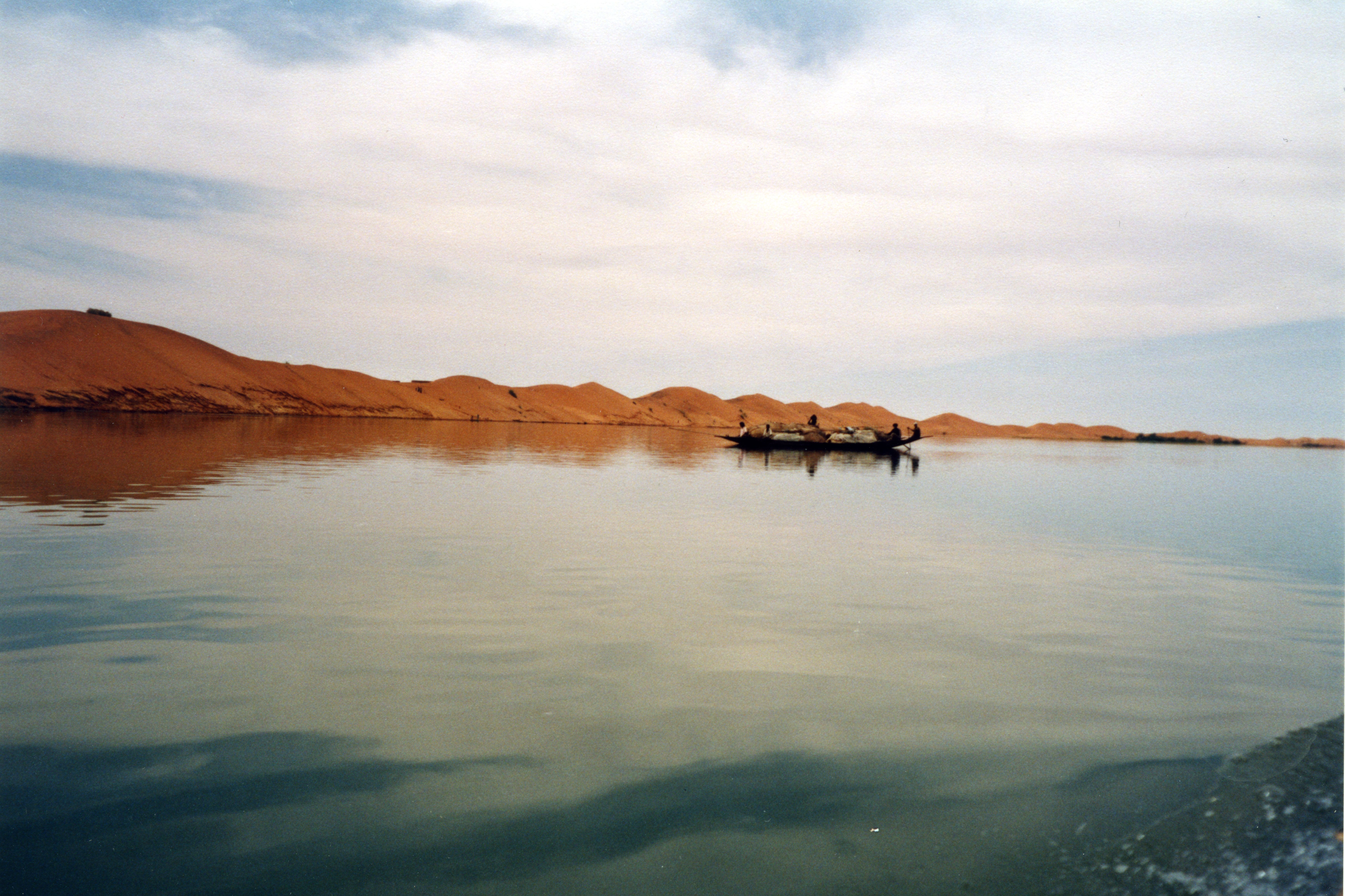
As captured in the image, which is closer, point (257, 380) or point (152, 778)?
point (152, 778)

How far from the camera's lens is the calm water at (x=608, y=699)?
400cm

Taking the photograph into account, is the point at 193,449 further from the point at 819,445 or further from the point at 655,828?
the point at 819,445

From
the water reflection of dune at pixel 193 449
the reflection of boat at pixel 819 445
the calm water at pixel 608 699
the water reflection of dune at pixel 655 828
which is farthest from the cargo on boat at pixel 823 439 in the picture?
the water reflection of dune at pixel 655 828

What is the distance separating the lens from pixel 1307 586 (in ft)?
42.7

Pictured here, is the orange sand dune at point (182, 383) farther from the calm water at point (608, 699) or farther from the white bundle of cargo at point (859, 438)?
the calm water at point (608, 699)

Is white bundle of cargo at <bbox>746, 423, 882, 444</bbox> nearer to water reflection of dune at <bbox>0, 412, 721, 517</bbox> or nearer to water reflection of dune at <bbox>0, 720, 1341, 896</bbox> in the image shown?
water reflection of dune at <bbox>0, 412, 721, 517</bbox>

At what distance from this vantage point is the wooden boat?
68.9 metres

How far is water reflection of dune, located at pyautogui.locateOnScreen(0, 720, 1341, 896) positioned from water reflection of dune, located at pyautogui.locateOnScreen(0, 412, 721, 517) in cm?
1280

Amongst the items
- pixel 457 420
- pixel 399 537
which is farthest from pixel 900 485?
pixel 457 420

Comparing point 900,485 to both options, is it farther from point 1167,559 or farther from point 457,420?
point 457,420

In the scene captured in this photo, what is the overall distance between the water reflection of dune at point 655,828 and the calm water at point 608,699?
2 cm

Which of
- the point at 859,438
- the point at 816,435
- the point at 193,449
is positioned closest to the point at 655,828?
the point at 193,449

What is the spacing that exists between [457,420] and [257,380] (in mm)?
31964

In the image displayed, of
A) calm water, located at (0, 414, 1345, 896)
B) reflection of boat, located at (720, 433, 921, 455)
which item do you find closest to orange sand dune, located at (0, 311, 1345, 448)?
reflection of boat, located at (720, 433, 921, 455)
